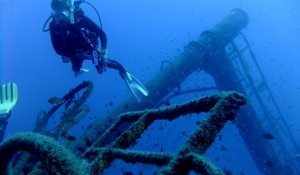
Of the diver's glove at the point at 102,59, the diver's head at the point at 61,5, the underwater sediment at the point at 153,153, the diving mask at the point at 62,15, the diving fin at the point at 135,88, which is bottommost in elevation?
the diving fin at the point at 135,88

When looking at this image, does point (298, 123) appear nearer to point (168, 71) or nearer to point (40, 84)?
point (168, 71)

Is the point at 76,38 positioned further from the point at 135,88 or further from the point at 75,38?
the point at 135,88

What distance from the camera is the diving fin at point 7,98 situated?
5.30 metres

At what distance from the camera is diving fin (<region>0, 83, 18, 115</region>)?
530 centimetres

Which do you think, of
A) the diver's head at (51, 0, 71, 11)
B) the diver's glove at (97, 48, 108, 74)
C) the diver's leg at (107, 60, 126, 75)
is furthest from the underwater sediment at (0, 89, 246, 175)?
the diver's leg at (107, 60, 126, 75)

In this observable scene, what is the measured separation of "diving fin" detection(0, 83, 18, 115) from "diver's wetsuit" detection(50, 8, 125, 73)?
1471 mm

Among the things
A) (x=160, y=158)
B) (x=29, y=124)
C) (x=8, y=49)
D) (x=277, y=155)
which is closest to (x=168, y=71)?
(x=277, y=155)

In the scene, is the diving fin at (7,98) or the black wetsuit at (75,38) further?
the black wetsuit at (75,38)

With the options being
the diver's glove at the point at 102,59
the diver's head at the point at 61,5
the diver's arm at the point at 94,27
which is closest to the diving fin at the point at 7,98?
the diver's head at the point at 61,5

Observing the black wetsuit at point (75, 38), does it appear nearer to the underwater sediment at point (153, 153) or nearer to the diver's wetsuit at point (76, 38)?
the diver's wetsuit at point (76, 38)

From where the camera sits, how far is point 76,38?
648cm

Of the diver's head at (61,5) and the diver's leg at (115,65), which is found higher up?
the diver's head at (61,5)

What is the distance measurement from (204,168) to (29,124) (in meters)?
84.9

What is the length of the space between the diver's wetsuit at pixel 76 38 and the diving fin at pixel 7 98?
4.83ft
